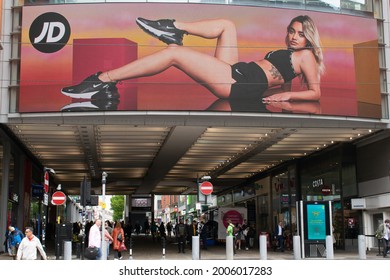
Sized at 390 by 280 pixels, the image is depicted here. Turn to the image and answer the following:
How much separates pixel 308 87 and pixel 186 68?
5403mm

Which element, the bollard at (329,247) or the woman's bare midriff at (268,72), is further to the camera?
the woman's bare midriff at (268,72)

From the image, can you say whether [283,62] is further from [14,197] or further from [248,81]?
[14,197]

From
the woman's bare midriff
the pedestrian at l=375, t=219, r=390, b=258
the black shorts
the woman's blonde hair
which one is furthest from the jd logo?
the pedestrian at l=375, t=219, r=390, b=258

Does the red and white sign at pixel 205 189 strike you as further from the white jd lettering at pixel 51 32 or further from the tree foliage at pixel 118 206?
the tree foliage at pixel 118 206

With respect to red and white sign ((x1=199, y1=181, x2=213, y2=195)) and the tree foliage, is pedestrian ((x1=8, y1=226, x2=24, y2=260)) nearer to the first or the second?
red and white sign ((x1=199, y1=181, x2=213, y2=195))

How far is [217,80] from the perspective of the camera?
81.8ft

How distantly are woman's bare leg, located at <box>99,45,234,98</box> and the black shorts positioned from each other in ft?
0.89

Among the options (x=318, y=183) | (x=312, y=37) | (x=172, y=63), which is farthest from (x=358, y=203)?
(x=172, y=63)

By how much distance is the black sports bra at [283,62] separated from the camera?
25.4 m

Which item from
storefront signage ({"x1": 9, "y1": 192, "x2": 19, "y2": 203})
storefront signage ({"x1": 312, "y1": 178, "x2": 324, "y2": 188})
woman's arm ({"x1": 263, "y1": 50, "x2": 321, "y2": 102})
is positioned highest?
woman's arm ({"x1": 263, "y1": 50, "x2": 321, "y2": 102})

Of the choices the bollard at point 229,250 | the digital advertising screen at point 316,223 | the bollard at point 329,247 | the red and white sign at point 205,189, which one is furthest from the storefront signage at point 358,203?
the bollard at point 229,250

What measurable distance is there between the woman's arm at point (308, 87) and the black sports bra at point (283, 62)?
411mm

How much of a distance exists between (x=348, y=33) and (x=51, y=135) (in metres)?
14.4

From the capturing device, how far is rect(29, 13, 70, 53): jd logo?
81.0 ft
